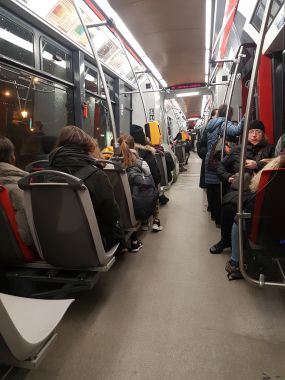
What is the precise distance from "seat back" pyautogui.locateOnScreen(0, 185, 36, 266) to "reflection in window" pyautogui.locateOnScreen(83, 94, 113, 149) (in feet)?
12.0

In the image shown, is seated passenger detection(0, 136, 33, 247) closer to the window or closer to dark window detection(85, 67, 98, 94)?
the window

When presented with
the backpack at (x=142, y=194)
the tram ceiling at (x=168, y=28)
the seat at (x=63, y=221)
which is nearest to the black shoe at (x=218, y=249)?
the backpack at (x=142, y=194)

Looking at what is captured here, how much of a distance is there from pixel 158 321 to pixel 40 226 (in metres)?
1.06

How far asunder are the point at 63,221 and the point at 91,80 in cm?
479

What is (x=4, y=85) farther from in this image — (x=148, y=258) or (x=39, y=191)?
(x=148, y=258)

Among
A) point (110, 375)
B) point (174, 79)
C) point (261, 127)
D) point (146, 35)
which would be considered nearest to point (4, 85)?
point (146, 35)

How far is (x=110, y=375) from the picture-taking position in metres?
1.62

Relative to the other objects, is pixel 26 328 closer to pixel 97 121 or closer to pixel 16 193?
pixel 16 193

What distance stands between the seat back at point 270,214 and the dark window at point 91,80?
15.4 feet

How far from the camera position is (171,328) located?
79.3 inches

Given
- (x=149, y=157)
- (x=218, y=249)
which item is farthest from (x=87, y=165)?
(x=149, y=157)

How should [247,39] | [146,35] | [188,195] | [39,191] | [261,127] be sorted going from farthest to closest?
[188,195]
[146,35]
[247,39]
[261,127]
[39,191]

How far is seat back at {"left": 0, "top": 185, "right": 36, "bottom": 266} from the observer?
189 cm

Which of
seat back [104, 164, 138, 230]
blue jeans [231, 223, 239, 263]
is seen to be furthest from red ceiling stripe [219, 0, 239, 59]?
blue jeans [231, 223, 239, 263]
